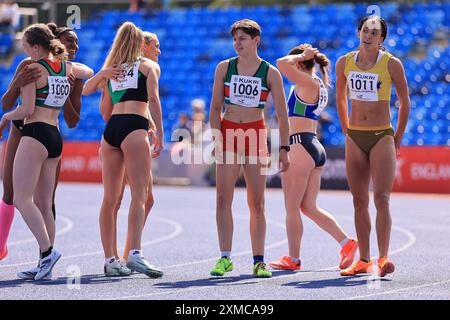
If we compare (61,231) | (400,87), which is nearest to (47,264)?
(400,87)

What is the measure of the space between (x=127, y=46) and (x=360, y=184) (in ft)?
7.96

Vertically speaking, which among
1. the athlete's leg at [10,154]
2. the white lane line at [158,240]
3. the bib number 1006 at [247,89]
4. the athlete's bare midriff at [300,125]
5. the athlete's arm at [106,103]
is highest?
the bib number 1006 at [247,89]

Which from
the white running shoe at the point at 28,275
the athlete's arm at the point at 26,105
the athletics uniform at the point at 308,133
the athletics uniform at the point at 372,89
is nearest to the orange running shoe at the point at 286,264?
the athletics uniform at the point at 308,133

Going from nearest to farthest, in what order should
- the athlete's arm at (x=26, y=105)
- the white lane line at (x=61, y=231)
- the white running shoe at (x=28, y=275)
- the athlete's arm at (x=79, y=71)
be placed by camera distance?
the athlete's arm at (x=26, y=105)
the white running shoe at (x=28, y=275)
the athlete's arm at (x=79, y=71)
the white lane line at (x=61, y=231)

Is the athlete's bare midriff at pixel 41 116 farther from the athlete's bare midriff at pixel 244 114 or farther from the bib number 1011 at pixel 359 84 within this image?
the bib number 1011 at pixel 359 84

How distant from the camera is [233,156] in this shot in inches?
364

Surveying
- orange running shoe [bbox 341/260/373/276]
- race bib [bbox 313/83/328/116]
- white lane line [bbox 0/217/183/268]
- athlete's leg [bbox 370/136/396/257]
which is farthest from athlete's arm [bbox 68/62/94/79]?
orange running shoe [bbox 341/260/373/276]

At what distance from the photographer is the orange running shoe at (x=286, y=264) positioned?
9.84m

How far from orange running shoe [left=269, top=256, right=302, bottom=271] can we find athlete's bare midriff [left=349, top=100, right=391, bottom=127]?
5.05 ft

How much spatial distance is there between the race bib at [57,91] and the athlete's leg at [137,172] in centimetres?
66

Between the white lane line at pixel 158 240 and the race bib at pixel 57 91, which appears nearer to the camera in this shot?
the race bib at pixel 57 91

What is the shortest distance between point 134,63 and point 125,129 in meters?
0.59
